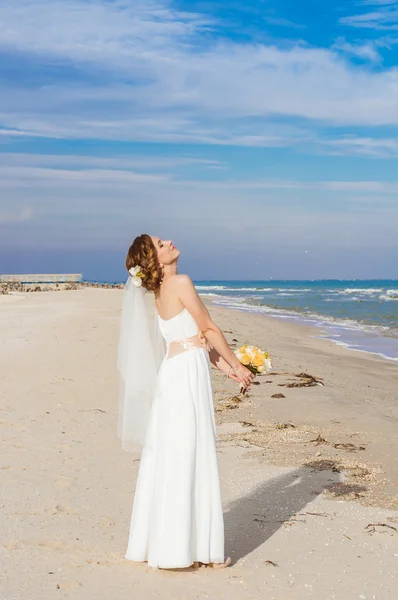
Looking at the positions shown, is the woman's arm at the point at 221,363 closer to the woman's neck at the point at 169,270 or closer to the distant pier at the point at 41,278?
the woman's neck at the point at 169,270

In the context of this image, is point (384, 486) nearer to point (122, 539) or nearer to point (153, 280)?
point (122, 539)

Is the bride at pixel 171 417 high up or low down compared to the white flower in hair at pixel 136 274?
down

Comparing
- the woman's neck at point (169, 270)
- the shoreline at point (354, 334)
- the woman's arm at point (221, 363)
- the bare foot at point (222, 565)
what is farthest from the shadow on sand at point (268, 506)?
the shoreline at point (354, 334)

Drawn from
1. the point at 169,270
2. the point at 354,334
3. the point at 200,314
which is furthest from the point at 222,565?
the point at 354,334

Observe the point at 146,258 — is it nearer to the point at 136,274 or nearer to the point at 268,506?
the point at 136,274

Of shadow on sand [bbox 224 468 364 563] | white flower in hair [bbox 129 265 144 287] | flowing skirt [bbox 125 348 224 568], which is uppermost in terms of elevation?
white flower in hair [bbox 129 265 144 287]

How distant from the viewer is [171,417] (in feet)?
16.7

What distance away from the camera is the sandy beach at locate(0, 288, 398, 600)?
4832mm

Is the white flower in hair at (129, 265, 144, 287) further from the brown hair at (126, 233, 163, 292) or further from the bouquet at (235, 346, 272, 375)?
the bouquet at (235, 346, 272, 375)

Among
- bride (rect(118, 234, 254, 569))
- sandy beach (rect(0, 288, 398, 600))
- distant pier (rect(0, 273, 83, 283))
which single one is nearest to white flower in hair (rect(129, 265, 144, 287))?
bride (rect(118, 234, 254, 569))

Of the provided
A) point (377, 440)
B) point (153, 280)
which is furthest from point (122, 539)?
point (377, 440)

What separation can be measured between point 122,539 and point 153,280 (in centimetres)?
205

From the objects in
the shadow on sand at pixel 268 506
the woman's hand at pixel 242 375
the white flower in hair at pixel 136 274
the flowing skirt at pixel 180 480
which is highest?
the white flower in hair at pixel 136 274

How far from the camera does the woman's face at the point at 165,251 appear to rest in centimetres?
513
